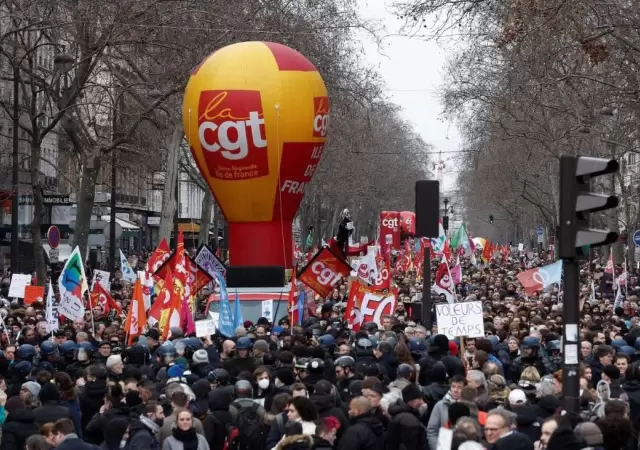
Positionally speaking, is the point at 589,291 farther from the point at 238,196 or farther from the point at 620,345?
the point at 620,345

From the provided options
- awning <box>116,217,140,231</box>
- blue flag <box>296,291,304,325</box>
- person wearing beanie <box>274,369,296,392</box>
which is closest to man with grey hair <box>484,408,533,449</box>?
person wearing beanie <box>274,369,296,392</box>

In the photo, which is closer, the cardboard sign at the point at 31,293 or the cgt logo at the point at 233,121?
the cardboard sign at the point at 31,293

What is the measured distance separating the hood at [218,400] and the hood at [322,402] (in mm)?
945

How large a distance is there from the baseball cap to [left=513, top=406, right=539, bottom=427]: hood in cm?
37

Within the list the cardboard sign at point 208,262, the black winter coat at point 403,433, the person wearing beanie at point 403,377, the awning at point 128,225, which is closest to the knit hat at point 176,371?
the person wearing beanie at point 403,377

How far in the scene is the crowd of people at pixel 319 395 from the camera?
35.2 feet

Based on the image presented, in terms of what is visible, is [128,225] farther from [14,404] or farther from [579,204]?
[579,204]

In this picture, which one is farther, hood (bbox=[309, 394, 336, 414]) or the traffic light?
hood (bbox=[309, 394, 336, 414])

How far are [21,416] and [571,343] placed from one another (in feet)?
13.3

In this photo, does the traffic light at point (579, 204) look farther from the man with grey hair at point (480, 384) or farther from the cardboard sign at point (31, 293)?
the cardboard sign at point (31, 293)

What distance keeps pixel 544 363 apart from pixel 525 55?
79.3 ft

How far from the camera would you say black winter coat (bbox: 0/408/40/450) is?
38.8ft

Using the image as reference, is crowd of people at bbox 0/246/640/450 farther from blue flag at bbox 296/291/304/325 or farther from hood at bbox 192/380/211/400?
blue flag at bbox 296/291/304/325

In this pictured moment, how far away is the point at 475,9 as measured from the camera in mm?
24500
